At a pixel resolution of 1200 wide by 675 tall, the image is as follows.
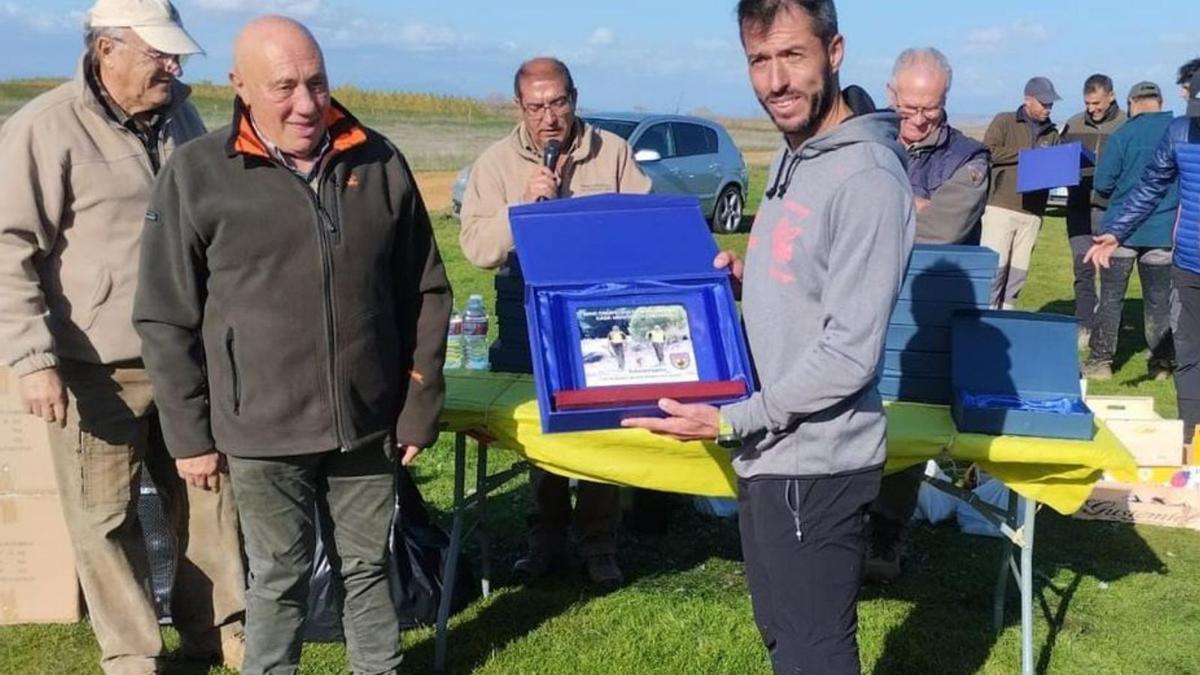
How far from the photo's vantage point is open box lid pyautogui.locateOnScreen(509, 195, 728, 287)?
2664 millimetres

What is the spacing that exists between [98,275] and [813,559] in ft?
6.58

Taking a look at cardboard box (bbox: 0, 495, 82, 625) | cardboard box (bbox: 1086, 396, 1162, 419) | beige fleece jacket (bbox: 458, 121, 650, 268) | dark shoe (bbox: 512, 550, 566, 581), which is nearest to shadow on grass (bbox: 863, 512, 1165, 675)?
cardboard box (bbox: 1086, 396, 1162, 419)

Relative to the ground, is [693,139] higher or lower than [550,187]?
lower

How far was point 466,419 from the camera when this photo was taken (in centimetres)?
316

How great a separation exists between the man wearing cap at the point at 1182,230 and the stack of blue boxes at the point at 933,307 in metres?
2.25

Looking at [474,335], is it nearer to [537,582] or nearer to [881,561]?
[537,582]

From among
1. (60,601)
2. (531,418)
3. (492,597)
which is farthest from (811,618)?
(60,601)

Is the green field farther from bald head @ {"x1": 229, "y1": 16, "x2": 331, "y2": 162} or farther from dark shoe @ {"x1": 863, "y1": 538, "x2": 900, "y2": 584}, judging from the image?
bald head @ {"x1": 229, "y1": 16, "x2": 331, "y2": 162}

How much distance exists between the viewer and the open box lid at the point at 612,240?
266 cm

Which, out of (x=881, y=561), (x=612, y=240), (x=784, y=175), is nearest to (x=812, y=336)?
(x=784, y=175)

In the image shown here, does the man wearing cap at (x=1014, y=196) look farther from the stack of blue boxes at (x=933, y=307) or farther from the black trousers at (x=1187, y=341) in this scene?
the stack of blue boxes at (x=933, y=307)

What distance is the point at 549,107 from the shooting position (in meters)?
3.54

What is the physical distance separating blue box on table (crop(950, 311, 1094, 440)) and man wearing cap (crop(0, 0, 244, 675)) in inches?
83.1

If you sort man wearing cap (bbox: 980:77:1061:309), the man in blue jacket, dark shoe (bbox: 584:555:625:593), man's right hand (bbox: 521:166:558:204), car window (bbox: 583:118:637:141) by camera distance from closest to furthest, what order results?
man's right hand (bbox: 521:166:558:204) < dark shoe (bbox: 584:555:625:593) < the man in blue jacket < man wearing cap (bbox: 980:77:1061:309) < car window (bbox: 583:118:637:141)
